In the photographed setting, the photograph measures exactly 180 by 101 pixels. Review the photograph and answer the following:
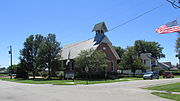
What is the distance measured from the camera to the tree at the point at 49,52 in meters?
40.8

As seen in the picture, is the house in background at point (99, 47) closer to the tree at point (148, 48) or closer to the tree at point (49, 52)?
the tree at point (49, 52)

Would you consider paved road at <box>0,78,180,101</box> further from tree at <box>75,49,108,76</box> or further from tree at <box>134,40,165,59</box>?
tree at <box>134,40,165,59</box>

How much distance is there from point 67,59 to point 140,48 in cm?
5295

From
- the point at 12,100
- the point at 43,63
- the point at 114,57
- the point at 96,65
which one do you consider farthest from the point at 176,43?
the point at 12,100

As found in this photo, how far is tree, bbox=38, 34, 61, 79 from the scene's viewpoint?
1605 inches

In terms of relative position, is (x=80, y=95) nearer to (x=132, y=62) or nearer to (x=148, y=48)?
(x=132, y=62)

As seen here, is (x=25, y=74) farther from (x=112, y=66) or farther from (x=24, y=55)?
(x=112, y=66)

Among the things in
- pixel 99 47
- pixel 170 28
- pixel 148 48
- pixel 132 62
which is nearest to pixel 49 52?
pixel 99 47

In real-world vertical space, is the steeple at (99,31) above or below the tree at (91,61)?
above

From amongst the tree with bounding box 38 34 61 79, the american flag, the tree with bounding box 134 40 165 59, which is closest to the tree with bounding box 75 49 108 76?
the tree with bounding box 38 34 61 79

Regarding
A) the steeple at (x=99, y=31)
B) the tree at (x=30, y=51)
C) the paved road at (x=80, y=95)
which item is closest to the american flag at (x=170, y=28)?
the paved road at (x=80, y=95)

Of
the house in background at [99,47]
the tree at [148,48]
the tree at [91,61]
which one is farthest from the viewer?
the tree at [148,48]

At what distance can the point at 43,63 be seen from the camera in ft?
136

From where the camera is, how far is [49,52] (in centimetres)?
4131
